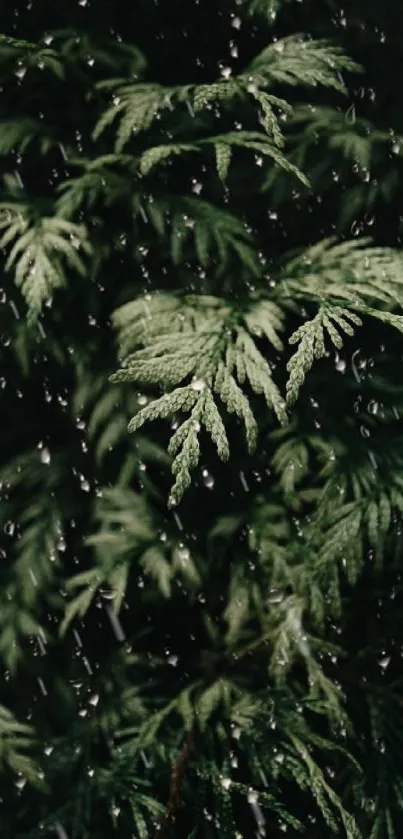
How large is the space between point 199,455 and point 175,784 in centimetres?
87

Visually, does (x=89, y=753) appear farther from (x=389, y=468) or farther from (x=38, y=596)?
(x=389, y=468)

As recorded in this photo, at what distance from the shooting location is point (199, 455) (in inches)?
109

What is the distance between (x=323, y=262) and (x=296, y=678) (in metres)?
1.19

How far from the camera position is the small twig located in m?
2.50

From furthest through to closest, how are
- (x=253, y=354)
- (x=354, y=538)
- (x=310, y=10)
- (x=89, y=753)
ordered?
(x=310, y=10) < (x=89, y=753) < (x=354, y=538) < (x=253, y=354)

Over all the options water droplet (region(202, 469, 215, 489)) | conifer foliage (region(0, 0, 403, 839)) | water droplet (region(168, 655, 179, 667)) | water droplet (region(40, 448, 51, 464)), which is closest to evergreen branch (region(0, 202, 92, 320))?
conifer foliage (region(0, 0, 403, 839))

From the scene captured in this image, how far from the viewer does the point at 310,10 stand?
10.2 feet

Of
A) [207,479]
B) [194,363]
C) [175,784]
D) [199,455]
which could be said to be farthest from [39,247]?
[175,784]

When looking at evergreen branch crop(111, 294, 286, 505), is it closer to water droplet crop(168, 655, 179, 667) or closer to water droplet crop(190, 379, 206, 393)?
water droplet crop(190, 379, 206, 393)

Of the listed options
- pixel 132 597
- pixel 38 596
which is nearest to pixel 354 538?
pixel 132 597

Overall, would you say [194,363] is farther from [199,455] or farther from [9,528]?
[9,528]

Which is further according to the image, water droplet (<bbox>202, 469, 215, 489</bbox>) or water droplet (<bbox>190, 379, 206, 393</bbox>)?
water droplet (<bbox>202, 469, 215, 489</bbox>)

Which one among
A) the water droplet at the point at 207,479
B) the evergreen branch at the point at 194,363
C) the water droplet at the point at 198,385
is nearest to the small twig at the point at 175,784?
the water droplet at the point at 207,479

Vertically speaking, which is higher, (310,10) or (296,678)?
(310,10)
